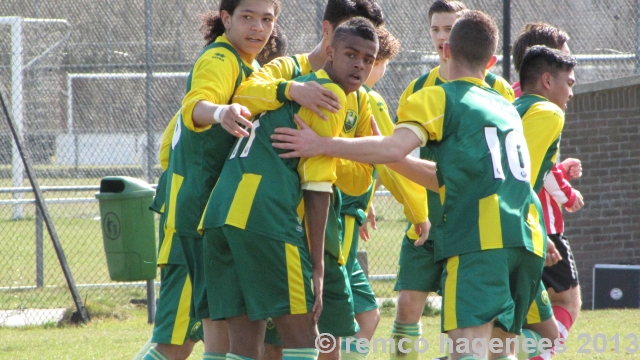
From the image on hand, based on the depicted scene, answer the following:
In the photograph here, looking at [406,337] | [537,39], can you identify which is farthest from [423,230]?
[537,39]

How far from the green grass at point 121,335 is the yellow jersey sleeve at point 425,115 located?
3.08 metres

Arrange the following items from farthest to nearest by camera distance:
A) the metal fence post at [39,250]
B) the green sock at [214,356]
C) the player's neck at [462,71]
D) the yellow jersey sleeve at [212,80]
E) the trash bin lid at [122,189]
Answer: the metal fence post at [39,250] → the trash bin lid at [122,189] → the green sock at [214,356] → the player's neck at [462,71] → the yellow jersey sleeve at [212,80]

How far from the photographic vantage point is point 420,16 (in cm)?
1012

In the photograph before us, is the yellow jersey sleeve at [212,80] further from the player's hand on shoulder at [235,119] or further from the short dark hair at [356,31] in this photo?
the short dark hair at [356,31]

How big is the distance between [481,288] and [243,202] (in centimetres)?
105

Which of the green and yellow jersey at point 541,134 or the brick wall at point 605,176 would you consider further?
the brick wall at point 605,176

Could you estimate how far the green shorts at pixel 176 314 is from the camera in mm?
4234

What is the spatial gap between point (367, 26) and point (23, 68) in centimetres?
817

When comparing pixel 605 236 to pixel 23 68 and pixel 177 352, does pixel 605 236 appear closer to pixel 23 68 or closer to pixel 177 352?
pixel 177 352

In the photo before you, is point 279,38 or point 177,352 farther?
Result: point 279,38

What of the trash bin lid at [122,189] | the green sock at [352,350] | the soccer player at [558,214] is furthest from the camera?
the trash bin lid at [122,189]

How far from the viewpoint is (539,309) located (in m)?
4.44

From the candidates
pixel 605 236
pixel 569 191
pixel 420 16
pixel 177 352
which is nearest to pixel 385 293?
pixel 605 236

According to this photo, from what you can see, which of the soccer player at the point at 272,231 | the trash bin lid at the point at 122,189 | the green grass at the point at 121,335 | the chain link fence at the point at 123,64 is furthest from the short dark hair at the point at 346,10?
the chain link fence at the point at 123,64
